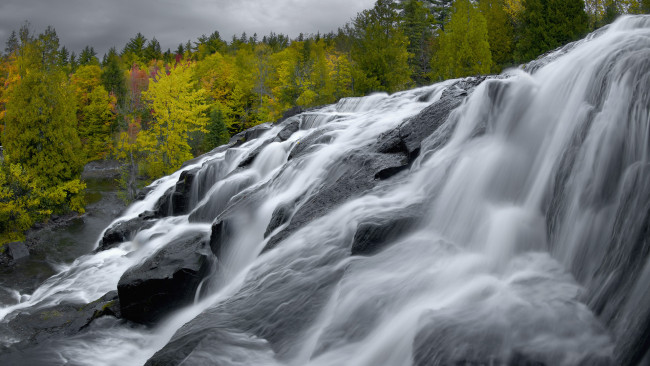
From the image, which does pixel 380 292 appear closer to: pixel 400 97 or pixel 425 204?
pixel 425 204

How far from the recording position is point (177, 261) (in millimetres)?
8250

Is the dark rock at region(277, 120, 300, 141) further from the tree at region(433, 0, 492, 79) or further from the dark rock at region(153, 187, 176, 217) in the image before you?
the tree at region(433, 0, 492, 79)

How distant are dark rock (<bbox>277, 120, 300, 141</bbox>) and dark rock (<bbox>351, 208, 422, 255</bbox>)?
951cm

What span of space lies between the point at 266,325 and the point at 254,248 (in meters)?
3.06

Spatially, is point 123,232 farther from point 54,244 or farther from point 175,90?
point 175,90

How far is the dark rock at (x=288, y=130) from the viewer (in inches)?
606

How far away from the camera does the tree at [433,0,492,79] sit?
27047 millimetres

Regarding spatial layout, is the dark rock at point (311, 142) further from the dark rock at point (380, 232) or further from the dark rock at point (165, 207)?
the dark rock at point (380, 232)

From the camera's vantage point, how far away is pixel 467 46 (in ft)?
88.0

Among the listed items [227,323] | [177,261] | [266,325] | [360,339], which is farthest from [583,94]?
[177,261]

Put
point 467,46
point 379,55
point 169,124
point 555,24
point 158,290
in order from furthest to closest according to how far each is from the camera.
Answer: point 467,46 < point 169,124 < point 379,55 < point 555,24 < point 158,290

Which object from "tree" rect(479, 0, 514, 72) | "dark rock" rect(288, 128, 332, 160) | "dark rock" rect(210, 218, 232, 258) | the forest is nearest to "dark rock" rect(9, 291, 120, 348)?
"dark rock" rect(210, 218, 232, 258)

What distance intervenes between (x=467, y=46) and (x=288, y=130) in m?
15.9

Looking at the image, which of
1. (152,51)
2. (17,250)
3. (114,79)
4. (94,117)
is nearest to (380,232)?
(17,250)
